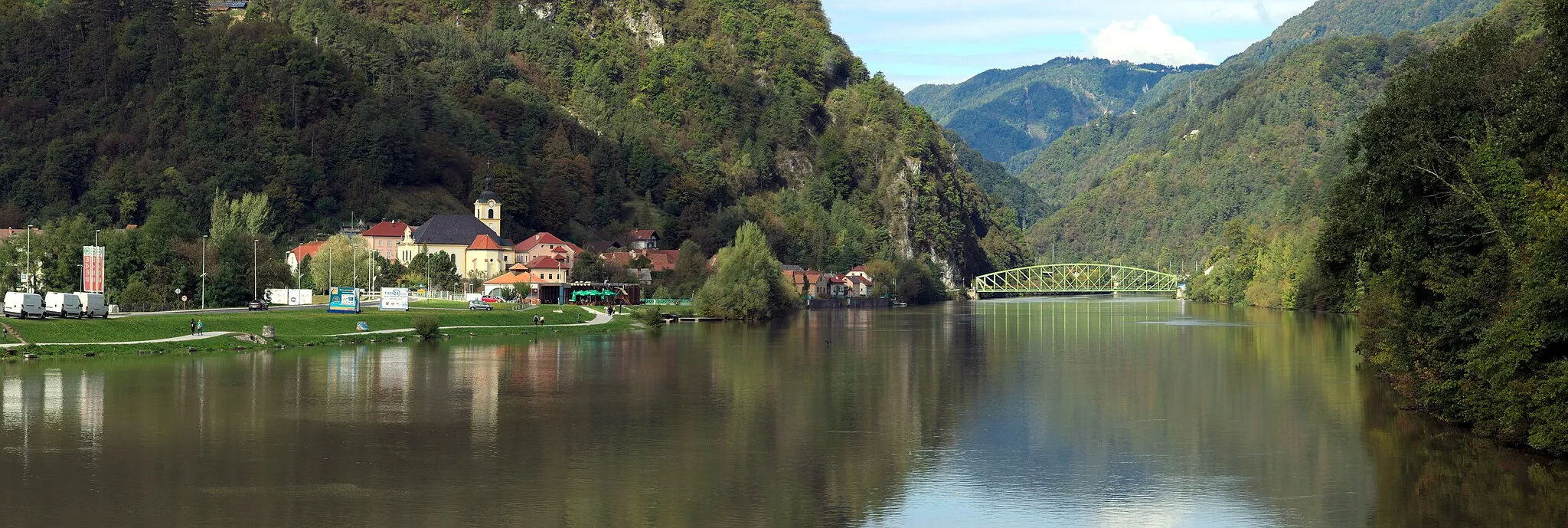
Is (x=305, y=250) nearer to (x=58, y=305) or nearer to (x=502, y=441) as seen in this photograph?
(x=58, y=305)

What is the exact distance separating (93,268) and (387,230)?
70.9 meters

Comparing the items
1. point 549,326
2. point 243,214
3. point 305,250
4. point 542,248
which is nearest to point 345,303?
point 549,326

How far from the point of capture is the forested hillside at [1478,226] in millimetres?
33156

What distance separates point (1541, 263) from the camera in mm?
32906

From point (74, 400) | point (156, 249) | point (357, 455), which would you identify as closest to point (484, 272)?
point (156, 249)

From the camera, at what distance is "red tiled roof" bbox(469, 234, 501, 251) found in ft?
521

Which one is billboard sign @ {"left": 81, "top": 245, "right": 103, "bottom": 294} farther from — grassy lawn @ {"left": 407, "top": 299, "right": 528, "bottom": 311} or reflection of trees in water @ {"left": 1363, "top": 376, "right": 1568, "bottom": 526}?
reflection of trees in water @ {"left": 1363, "top": 376, "right": 1568, "bottom": 526}

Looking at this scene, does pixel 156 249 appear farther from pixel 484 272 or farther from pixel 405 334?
pixel 484 272

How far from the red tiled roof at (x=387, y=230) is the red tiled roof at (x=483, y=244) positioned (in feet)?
24.4

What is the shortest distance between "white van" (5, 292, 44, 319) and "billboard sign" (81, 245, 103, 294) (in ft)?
53.4

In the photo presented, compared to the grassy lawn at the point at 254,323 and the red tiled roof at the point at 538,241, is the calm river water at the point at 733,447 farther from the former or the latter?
the red tiled roof at the point at 538,241

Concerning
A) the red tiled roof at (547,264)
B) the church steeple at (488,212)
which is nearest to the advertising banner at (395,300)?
the red tiled roof at (547,264)

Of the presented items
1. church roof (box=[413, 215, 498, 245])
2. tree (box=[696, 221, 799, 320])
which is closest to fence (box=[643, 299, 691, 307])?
tree (box=[696, 221, 799, 320])

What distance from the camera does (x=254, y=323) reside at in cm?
7931
